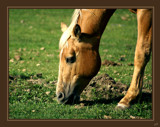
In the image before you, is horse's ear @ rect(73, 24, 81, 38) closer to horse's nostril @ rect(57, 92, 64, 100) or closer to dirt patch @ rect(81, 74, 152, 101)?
horse's nostril @ rect(57, 92, 64, 100)

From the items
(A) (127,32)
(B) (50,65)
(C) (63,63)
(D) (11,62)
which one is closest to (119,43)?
(A) (127,32)

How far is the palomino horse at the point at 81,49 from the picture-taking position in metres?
5.12

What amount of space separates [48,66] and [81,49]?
407 centimetres

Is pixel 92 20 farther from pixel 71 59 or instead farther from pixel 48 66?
pixel 48 66

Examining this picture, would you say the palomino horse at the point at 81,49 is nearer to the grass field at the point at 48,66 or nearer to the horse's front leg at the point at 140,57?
the horse's front leg at the point at 140,57

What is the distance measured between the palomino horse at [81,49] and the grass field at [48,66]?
352 millimetres

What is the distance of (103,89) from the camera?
20.6 ft

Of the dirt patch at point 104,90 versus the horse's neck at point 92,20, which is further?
the dirt patch at point 104,90

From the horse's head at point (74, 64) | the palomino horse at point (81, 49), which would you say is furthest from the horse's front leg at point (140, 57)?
the horse's head at point (74, 64)

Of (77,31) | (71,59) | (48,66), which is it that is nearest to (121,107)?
(71,59)

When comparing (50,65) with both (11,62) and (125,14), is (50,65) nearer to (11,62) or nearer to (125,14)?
(11,62)

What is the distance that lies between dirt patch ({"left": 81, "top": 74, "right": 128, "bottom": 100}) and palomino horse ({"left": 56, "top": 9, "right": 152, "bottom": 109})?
726mm

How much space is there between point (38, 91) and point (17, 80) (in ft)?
3.23

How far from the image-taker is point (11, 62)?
31.4 feet
